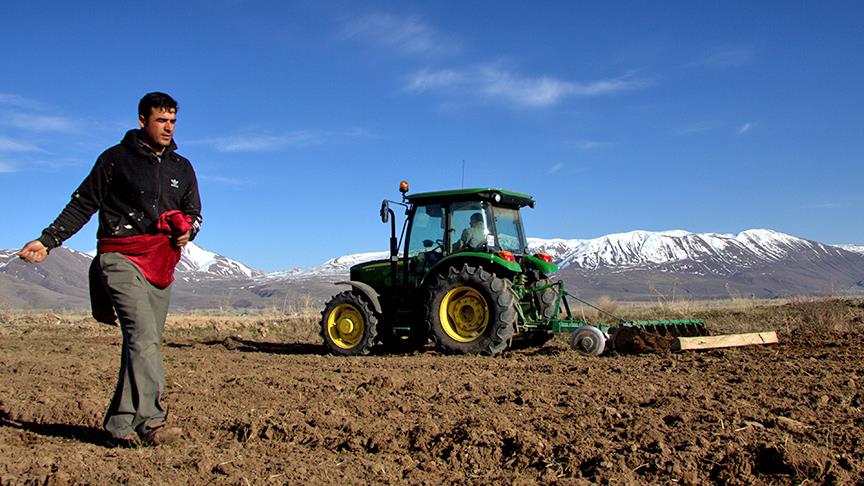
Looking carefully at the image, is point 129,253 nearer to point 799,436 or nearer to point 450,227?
point 799,436

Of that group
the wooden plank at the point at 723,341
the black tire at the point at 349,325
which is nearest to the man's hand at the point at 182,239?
the black tire at the point at 349,325

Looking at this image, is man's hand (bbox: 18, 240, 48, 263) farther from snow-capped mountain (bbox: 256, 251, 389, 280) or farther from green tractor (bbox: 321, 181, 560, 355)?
snow-capped mountain (bbox: 256, 251, 389, 280)

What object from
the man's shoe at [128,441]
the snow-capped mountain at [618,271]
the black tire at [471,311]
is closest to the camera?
the man's shoe at [128,441]

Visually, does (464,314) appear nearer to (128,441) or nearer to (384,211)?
(384,211)

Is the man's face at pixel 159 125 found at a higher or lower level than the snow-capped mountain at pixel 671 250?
lower

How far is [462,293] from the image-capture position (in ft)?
Result: 29.1

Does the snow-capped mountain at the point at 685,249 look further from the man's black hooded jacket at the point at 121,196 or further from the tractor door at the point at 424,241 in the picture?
the man's black hooded jacket at the point at 121,196

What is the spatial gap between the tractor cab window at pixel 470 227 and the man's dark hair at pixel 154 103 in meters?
5.41

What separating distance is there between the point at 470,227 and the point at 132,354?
5712 mm

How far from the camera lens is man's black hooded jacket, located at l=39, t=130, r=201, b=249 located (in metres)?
4.14

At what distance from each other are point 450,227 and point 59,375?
15.3 ft

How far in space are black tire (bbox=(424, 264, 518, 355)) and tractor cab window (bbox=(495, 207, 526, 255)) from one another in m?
0.85

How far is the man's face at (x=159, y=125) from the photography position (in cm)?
422

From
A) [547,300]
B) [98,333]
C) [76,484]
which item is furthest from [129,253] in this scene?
[98,333]
